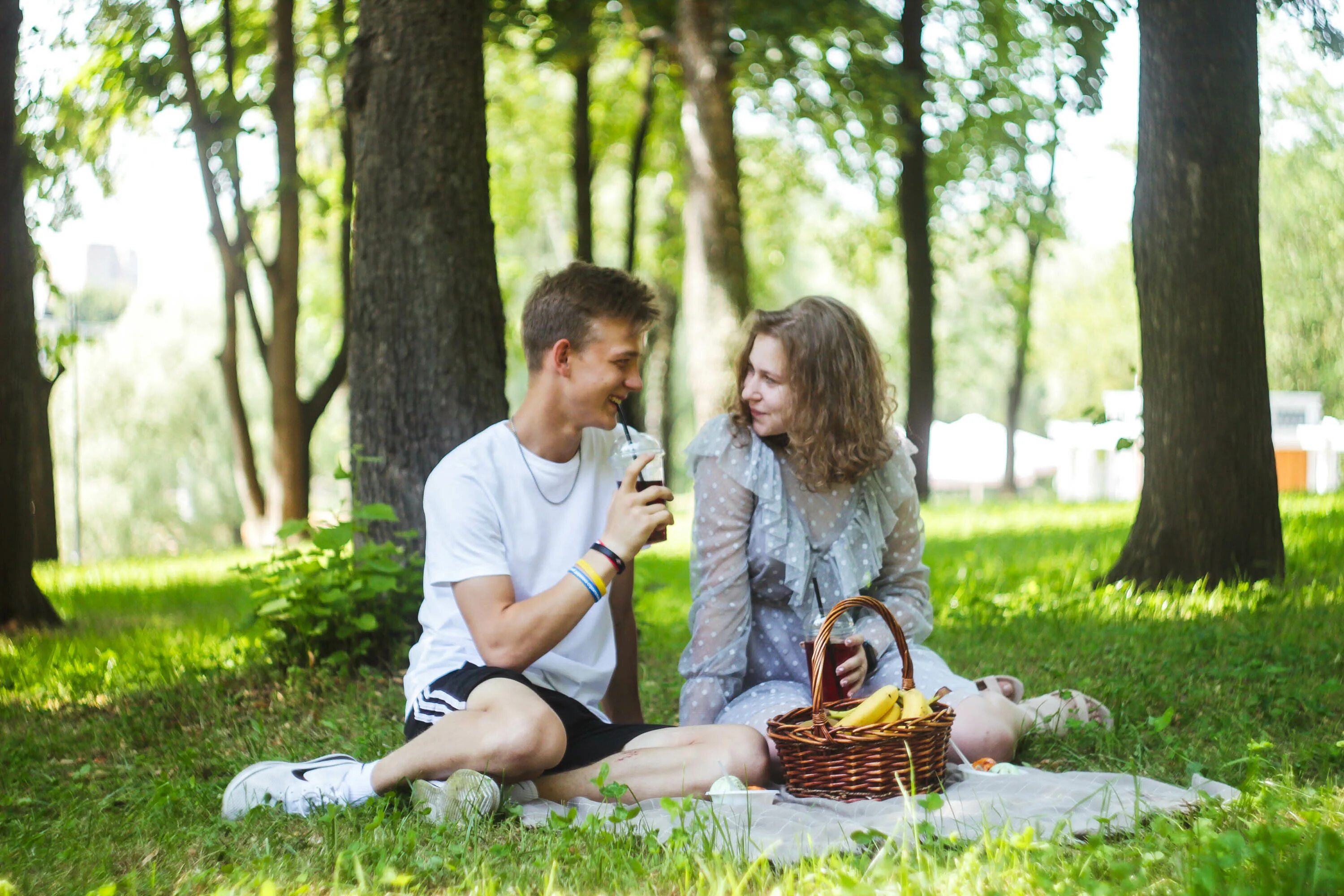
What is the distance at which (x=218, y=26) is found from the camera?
1186 cm

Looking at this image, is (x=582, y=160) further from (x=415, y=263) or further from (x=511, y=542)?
(x=511, y=542)

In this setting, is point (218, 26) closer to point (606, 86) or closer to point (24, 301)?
point (24, 301)

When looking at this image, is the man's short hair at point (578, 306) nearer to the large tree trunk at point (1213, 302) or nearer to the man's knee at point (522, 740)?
the man's knee at point (522, 740)

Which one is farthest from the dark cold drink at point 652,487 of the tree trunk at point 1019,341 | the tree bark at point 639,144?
the tree trunk at point 1019,341

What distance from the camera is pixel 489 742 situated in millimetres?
2959

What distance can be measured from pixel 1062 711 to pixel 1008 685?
20cm

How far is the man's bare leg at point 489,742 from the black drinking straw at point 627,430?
0.65 meters

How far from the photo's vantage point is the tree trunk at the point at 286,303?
10.8 m

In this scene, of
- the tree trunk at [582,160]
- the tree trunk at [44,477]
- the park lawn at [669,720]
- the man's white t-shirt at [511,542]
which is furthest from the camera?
the tree trunk at [582,160]

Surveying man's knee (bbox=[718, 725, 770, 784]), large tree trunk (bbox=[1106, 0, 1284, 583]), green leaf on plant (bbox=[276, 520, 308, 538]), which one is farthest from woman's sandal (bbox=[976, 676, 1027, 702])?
green leaf on plant (bbox=[276, 520, 308, 538])

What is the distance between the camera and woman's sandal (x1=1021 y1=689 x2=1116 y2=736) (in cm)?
372

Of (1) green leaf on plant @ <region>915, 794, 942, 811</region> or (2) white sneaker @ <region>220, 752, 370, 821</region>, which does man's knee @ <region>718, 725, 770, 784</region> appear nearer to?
(1) green leaf on plant @ <region>915, 794, 942, 811</region>

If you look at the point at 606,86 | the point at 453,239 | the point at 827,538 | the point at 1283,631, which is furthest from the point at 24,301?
the point at 606,86

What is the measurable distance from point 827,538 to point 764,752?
30.1 inches
